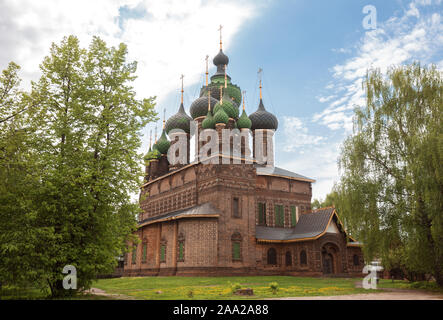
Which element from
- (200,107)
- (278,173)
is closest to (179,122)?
(200,107)

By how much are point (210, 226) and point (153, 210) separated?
11.7 m

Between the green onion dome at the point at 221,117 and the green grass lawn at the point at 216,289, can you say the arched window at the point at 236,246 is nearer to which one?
the green grass lawn at the point at 216,289

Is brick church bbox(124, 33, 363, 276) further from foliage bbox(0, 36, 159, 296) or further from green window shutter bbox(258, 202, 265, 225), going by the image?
foliage bbox(0, 36, 159, 296)

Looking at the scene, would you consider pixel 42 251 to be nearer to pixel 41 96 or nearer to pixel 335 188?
pixel 41 96

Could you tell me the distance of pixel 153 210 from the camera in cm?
3544

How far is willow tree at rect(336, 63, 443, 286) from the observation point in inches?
618

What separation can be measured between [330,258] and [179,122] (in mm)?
18578

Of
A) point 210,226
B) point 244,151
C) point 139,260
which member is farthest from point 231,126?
point 139,260

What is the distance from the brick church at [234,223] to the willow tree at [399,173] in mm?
7840

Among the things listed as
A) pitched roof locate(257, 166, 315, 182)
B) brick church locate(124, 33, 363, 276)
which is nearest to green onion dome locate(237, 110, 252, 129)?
brick church locate(124, 33, 363, 276)

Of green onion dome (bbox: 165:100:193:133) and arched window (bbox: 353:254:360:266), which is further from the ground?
green onion dome (bbox: 165:100:193:133)

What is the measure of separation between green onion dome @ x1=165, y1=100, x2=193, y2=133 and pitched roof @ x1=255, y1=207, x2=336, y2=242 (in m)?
12.9

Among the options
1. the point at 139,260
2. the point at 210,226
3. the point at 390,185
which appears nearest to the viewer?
the point at 390,185

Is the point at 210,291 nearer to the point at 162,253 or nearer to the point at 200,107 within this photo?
the point at 162,253
